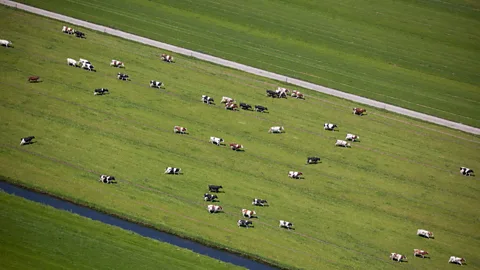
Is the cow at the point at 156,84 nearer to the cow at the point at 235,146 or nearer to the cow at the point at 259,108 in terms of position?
the cow at the point at 259,108

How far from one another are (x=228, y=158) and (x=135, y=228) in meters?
14.6

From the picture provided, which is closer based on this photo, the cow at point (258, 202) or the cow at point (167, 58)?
the cow at point (258, 202)

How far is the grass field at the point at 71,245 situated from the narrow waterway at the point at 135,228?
1046mm

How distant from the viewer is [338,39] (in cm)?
10888

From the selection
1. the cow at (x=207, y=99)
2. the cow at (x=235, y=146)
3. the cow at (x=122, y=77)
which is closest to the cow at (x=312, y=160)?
the cow at (x=235, y=146)

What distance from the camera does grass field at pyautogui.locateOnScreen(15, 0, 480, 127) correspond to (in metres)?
99.1

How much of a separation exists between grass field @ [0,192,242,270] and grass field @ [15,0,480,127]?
38215 mm

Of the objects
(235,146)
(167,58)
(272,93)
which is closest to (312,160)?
(235,146)

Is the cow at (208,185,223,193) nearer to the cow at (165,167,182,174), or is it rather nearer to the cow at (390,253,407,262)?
the cow at (165,167,182,174)

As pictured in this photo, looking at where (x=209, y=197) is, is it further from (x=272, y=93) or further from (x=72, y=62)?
(x=72, y=62)

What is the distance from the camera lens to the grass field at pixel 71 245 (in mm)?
62250

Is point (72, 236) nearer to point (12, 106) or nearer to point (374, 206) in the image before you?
point (12, 106)

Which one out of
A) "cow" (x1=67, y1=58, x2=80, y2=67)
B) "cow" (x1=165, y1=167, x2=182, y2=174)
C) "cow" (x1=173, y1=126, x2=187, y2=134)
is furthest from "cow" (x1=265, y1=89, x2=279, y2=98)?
"cow" (x1=67, y1=58, x2=80, y2=67)

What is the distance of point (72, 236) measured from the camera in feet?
214
